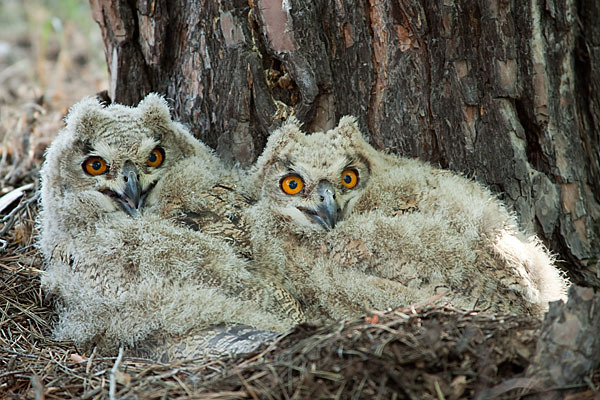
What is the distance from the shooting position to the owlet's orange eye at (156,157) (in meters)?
3.66

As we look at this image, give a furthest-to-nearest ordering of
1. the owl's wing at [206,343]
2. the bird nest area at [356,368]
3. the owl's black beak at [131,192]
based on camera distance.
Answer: the owl's black beak at [131,192], the owl's wing at [206,343], the bird nest area at [356,368]

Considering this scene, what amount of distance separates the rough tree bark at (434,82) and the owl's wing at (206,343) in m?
1.40

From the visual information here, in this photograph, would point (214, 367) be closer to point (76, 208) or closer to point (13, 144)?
point (76, 208)

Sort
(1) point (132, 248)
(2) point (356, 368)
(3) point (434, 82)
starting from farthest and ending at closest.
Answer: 1. (3) point (434, 82)
2. (1) point (132, 248)
3. (2) point (356, 368)

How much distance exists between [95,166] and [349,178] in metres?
1.52

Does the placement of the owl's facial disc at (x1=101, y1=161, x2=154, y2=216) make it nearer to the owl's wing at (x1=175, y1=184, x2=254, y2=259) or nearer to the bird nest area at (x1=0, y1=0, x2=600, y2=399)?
the owl's wing at (x1=175, y1=184, x2=254, y2=259)

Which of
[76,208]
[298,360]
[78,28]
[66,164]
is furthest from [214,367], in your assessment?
[78,28]

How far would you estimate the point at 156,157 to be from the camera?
3703 mm

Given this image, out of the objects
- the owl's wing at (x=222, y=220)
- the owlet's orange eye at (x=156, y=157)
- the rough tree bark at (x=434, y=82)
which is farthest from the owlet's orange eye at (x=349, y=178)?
the owlet's orange eye at (x=156, y=157)

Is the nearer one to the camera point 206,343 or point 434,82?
point 206,343

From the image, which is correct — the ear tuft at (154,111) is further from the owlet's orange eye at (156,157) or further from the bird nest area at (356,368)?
the bird nest area at (356,368)

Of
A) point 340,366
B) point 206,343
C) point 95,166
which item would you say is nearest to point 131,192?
point 95,166

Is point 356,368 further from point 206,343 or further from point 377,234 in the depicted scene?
point 377,234

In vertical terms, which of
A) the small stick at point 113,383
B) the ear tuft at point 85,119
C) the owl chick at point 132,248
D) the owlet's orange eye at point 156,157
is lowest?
the small stick at point 113,383
